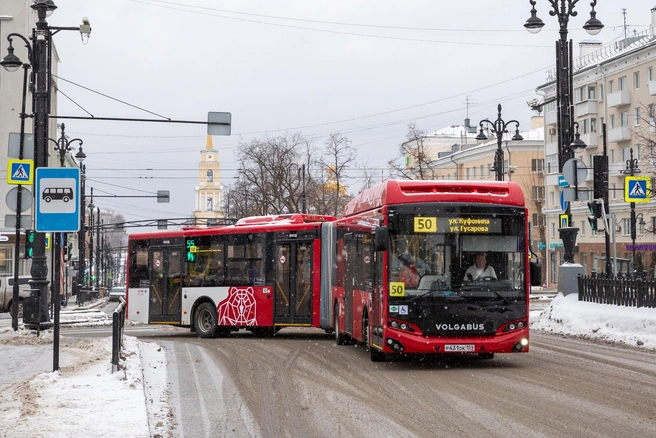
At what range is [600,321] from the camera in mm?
20812

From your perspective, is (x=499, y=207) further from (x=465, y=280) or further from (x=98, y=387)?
(x=98, y=387)

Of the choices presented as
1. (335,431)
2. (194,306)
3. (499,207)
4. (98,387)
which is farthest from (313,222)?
(335,431)

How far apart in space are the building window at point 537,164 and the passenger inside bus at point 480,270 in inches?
3065

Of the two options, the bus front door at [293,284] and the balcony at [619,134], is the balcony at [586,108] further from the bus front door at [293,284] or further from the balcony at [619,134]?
the bus front door at [293,284]

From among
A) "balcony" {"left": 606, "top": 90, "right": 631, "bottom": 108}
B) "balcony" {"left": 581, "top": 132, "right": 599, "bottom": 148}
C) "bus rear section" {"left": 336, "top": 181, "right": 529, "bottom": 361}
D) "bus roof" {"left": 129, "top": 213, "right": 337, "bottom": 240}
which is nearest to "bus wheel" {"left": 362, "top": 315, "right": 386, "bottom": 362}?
"bus rear section" {"left": 336, "top": 181, "right": 529, "bottom": 361}

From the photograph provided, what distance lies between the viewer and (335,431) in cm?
920

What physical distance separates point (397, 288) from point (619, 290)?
8634 millimetres

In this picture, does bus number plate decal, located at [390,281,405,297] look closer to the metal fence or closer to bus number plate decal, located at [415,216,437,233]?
bus number plate decal, located at [415,216,437,233]

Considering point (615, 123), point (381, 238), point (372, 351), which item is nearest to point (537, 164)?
point (615, 123)

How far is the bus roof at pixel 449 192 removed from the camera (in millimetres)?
14812

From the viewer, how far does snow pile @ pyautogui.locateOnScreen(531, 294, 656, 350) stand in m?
18.6

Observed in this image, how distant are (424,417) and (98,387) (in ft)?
12.9

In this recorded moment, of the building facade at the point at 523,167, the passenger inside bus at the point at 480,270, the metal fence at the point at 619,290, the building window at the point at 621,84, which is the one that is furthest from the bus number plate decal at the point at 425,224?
the building facade at the point at 523,167

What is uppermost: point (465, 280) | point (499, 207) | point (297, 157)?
point (297, 157)
